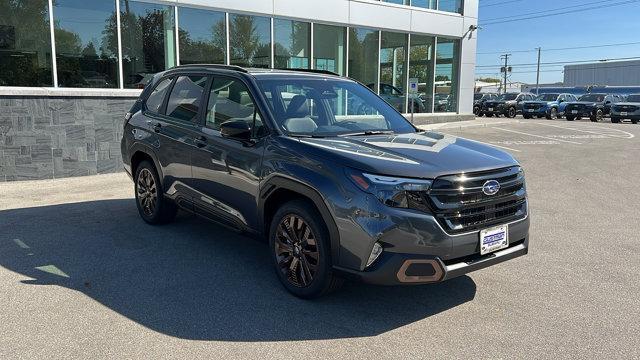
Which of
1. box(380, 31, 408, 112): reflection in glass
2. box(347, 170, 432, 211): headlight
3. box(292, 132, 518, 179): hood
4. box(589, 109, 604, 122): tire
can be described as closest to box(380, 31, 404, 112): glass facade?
box(380, 31, 408, 112): reflection in glass

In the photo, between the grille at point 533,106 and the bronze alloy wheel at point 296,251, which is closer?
the bronze alloy wheel at point 296,251

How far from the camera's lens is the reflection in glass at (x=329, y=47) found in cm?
1638

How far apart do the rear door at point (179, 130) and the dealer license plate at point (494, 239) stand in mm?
2902

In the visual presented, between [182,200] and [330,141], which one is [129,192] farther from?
[330,141]

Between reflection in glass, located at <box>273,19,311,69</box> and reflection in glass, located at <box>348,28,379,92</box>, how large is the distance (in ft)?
6.33

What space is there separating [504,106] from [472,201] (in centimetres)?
3174

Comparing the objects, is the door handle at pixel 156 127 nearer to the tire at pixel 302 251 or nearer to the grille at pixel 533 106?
the tire at pixel 302 251

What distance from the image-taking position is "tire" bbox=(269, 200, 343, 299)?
12.5ft

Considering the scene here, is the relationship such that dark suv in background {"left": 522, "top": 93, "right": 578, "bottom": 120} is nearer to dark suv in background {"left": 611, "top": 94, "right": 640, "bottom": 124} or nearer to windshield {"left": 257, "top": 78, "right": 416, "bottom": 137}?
dark suv in background {"left": 611, "top": 94, "right": 640, "bottom": 124}

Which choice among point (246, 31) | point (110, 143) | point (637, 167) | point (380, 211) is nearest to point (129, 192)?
point (110, 143)

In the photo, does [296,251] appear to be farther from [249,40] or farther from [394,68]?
[394,68]

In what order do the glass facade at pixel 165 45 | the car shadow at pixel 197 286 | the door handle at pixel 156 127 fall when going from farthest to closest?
the glass facade at pixel 165 45 < the door handle at pixel 156 127 < the car shadow at pixel 197 286

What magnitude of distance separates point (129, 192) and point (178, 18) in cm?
616

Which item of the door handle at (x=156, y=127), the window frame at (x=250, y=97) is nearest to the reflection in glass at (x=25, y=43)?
the door handle at (x=156, y=127)
